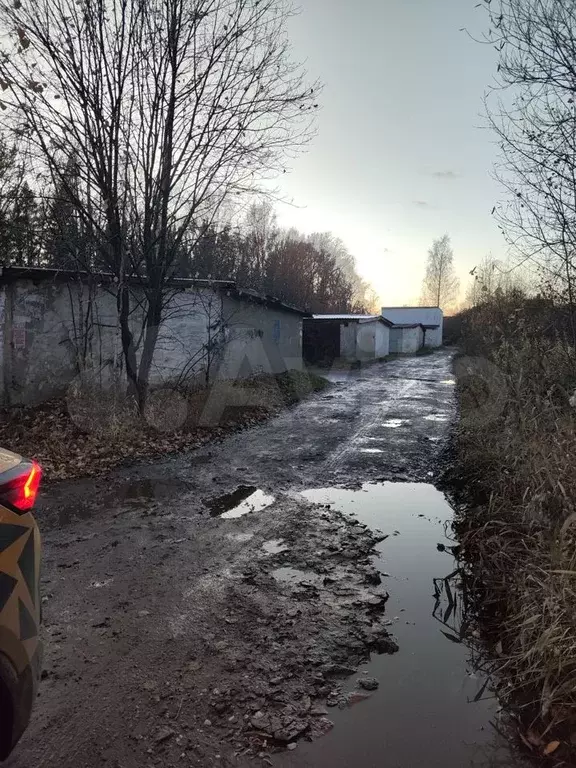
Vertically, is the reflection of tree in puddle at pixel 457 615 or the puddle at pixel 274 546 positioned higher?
the puddle at pixel 274 546

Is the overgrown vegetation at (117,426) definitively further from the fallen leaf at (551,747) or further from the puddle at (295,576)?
the fallen leaf at (551,747)

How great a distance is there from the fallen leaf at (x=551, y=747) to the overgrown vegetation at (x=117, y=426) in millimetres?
6034

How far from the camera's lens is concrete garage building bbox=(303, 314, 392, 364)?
29359 mm

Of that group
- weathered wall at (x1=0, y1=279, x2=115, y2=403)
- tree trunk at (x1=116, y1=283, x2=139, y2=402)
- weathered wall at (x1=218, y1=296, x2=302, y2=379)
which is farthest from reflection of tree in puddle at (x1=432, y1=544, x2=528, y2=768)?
weathered wall at (x1=218, y1=296, x2=302, y2=379)

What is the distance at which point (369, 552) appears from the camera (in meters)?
4.63

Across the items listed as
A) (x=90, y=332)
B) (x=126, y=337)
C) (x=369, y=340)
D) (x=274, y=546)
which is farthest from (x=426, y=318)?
(x=274, y=546)

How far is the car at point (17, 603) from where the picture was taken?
6.04ft

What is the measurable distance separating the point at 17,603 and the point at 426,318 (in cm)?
5537

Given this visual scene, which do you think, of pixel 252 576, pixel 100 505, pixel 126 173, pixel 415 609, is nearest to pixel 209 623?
pixel 252 576

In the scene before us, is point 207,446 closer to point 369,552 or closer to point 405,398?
point 369,552

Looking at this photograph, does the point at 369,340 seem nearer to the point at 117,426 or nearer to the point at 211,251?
the point at 211,251

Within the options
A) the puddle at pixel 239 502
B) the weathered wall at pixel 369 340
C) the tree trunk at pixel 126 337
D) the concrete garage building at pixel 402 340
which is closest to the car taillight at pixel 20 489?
the puddle at pixel 239 502

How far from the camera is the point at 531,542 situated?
13.1 feet

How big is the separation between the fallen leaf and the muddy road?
27 centimetres
